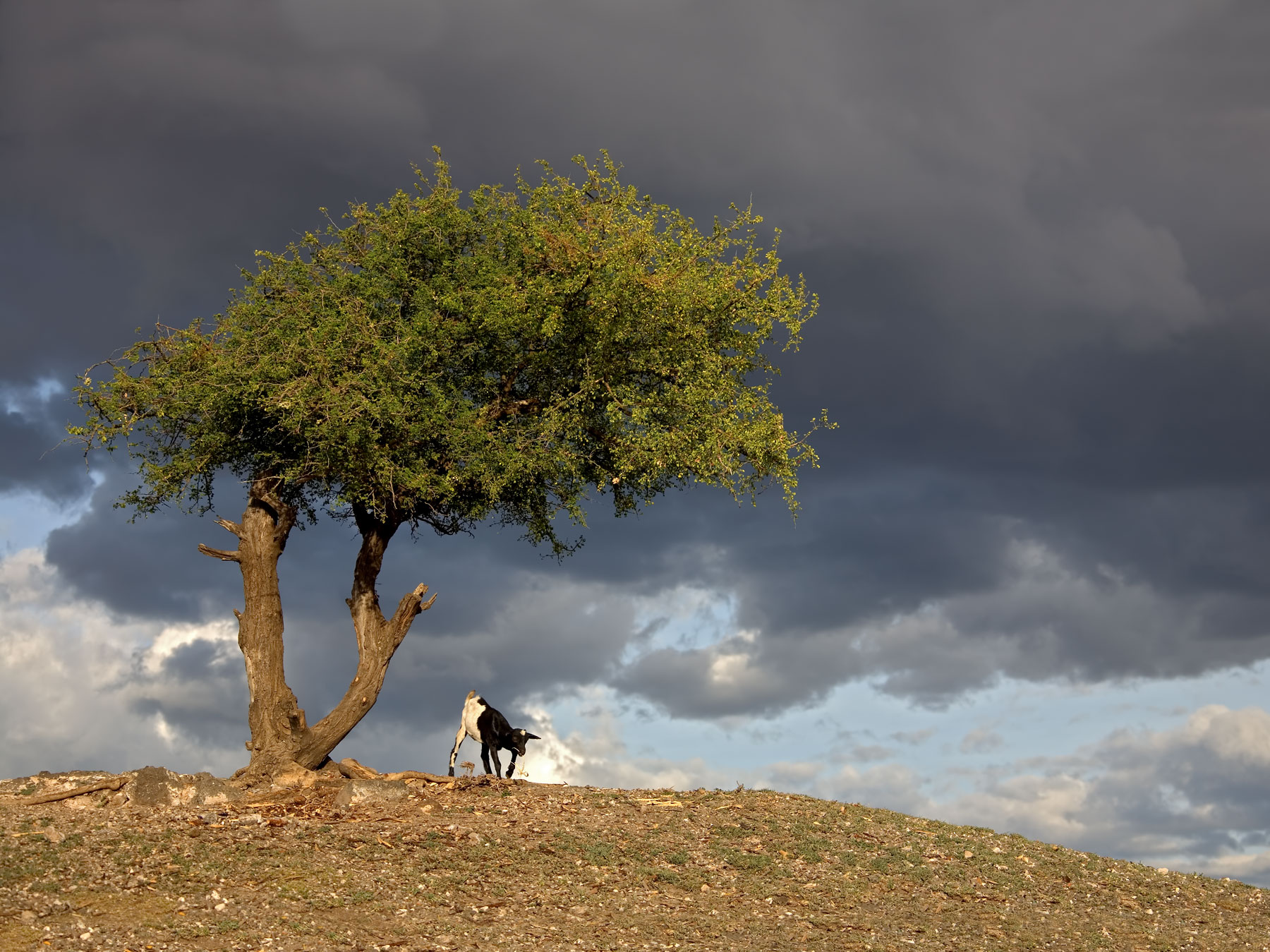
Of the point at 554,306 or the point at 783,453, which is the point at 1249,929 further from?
the point at 554,306

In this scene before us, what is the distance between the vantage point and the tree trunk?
24000mm

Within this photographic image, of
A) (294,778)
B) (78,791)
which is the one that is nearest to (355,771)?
(294,778)

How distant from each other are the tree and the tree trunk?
1.8 inches

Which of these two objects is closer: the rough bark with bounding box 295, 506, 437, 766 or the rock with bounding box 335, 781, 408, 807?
the rock with bounding box 335, 781, 408, 807

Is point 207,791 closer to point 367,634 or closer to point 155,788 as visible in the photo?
point 155,788

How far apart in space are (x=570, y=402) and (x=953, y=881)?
12888 millimetres

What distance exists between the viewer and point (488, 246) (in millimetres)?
25578

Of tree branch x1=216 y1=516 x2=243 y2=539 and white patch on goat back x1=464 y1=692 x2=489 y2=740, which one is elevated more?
tree branch x1=216 y1=516 x2=243 y2=539

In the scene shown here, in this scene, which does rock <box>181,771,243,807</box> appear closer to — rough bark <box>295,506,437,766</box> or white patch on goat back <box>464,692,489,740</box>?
rough bark <box>295,506,437,766</box>

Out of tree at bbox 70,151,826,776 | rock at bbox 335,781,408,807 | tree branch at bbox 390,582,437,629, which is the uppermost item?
tree at bbox 70,151,826,776

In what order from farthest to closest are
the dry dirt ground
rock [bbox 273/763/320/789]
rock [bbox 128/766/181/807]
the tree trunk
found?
1. the tree trunk
2. rock [bbox 273/763/320/789]
3. rock [bbox 128/766/181/807]
4. the dry dirt ground

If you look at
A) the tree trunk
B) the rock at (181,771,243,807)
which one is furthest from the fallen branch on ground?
the tree trunk

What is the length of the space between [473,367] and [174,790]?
11.2 metres

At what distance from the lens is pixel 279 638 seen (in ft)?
80.8
